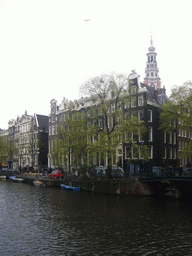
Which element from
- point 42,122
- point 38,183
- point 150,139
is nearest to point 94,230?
point 150,139

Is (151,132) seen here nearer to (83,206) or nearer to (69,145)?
(69,145)

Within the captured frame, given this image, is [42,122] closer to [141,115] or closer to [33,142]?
[33,142]

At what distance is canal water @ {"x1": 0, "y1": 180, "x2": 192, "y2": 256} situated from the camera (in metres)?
14.9

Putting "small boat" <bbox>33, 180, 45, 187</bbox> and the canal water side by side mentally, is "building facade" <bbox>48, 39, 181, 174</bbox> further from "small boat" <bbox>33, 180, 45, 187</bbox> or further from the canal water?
the canal water

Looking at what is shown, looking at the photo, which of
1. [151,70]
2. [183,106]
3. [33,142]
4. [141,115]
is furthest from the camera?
[151,70]

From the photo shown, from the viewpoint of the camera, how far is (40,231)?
18562mm

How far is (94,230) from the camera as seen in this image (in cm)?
1872

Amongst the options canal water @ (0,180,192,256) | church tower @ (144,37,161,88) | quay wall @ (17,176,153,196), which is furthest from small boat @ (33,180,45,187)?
church tower @ (144,37,161,88)

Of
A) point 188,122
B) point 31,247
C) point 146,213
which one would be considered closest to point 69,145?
point 188,122

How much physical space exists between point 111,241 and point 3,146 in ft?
258

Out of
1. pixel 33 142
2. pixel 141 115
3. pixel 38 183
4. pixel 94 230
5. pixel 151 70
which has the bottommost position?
pixel 38 183

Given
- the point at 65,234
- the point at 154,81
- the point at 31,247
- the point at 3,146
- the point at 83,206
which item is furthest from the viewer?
the point at 154,81

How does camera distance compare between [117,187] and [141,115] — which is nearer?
[117,187]

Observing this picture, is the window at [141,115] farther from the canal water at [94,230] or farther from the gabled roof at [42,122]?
the gabled roof at [42,122]
